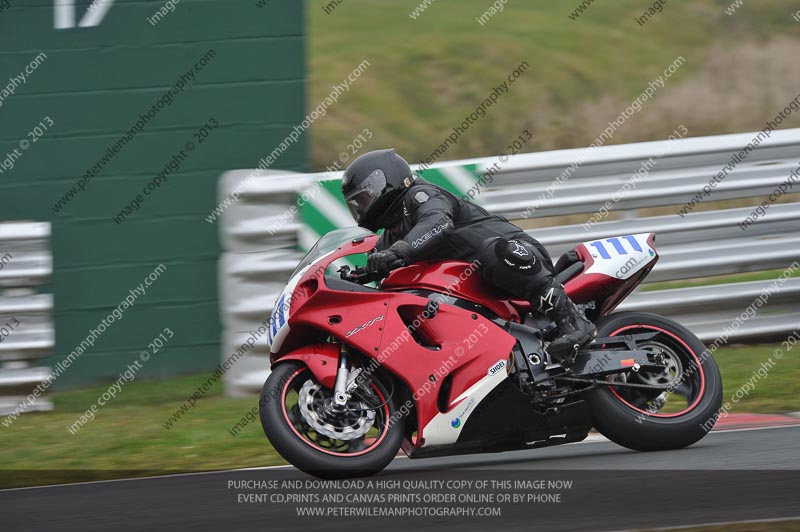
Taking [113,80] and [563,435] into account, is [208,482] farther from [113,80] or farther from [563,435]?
[113,80]

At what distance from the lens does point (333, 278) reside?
583cm

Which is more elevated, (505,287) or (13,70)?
(505,287)

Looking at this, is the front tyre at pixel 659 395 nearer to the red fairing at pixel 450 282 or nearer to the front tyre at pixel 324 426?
the red fairing at pixel 450 282

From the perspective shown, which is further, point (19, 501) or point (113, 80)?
point (113, 80)

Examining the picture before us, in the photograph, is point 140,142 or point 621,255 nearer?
point 621,255

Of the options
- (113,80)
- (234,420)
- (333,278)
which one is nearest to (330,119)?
(113,80)

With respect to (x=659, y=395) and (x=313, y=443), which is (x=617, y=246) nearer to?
(x=659, y=395)

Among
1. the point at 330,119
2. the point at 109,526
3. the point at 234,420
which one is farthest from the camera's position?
the point at 330,119

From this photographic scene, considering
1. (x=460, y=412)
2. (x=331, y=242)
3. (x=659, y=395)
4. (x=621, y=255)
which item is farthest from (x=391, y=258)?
(x=659, y=395)

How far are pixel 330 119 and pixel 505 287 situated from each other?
12225mm

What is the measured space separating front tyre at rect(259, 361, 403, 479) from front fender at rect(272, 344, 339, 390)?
0.16ft

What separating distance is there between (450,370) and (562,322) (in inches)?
24.9

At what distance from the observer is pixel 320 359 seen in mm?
5613

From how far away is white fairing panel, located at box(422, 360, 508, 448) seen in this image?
224 inches
